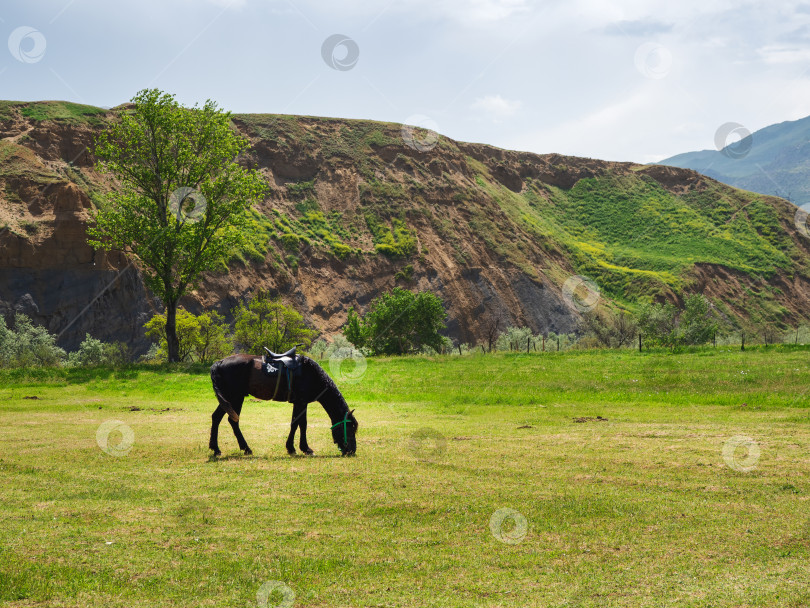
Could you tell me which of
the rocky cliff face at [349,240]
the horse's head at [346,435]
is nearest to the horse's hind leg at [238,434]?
the horse's head at [346,435]

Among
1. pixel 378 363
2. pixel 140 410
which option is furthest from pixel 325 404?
pixel 378 363

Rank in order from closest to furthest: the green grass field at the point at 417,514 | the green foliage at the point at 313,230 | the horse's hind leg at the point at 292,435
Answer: the green grass field at the point at 417,514 < the horse's hind leg at the point at 292,435 < the green foliage at the point at 313,230

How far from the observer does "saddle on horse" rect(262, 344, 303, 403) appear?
15.4 m

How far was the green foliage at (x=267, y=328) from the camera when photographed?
60438 millimetres

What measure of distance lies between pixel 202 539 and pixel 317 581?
6.97 feet

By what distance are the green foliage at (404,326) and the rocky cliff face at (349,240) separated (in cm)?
2618

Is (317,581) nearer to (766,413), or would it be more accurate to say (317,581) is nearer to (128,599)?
(128,599)
